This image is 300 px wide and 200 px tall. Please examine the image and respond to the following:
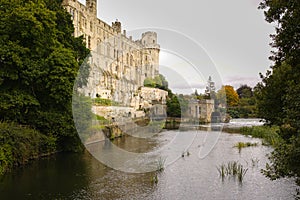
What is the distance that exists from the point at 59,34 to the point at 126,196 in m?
Result: 11.5

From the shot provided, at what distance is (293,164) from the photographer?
680 cm

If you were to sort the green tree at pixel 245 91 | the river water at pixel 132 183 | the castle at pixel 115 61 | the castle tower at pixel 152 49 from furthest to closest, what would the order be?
the green tree at pixel 245 91 < the castle tower at pixel 152 49 < the castle at pixel 115 61 < the river water at pixel 132 183

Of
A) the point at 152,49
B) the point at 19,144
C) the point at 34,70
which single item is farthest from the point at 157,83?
the point at 19,144

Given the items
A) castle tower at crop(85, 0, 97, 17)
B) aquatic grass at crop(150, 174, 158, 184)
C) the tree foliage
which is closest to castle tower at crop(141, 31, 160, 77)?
the tree foliage

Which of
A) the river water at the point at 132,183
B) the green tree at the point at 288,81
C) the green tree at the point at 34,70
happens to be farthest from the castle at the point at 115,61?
the green tree at the point at 288,81

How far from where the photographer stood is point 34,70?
634 inches

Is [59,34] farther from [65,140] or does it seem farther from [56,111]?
[65,140]

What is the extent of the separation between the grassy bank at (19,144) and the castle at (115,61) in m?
16.2

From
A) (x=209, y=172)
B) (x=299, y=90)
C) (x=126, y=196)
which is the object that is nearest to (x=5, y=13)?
(x=126, y=196)

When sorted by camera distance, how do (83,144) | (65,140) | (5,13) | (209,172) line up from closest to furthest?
(209,172) < (5,13) < (65,140) < (83,144)

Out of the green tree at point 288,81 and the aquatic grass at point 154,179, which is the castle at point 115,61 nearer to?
the aquatic grass at point 154,179

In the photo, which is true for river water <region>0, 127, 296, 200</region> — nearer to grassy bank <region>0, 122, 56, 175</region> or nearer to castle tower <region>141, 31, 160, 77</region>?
grassy bank <region>0, 122, 56, 175</region>

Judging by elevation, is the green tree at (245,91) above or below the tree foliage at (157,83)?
above

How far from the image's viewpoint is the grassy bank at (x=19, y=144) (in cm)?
1423
